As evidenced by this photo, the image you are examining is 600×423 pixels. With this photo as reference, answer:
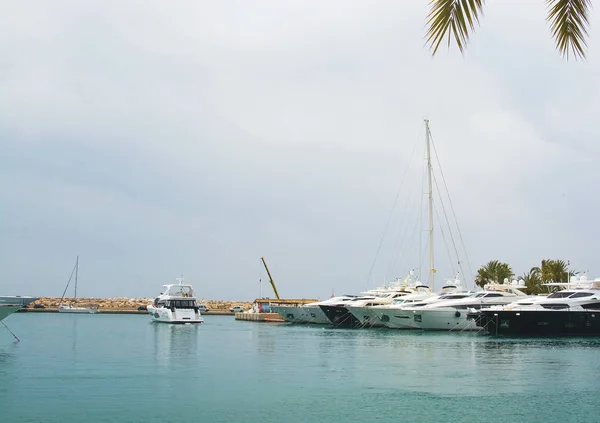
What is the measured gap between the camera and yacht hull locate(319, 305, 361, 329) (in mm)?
90000

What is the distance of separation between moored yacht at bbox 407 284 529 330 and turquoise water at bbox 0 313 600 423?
40.8ft

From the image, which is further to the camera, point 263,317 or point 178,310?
point 263,317

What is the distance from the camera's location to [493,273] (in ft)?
376

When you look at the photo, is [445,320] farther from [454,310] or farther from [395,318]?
[395,318]

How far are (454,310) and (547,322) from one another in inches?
480

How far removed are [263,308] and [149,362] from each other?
79.7 m

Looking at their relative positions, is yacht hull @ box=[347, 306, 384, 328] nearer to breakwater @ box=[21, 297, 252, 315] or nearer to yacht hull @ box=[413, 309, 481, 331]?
yacht hull @ box=[413, 309, 481, 331]

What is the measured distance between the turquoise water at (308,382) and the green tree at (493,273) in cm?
5374

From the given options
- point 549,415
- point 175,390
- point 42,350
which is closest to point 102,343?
point 42,350

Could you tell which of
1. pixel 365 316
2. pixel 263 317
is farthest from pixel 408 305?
pixel 263 317

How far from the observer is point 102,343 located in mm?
65000

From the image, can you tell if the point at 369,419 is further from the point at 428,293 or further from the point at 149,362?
the point at 428,293

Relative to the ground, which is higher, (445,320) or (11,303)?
(11,303)

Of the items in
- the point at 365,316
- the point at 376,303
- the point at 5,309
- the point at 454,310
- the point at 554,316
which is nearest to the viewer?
the point at 5,309
